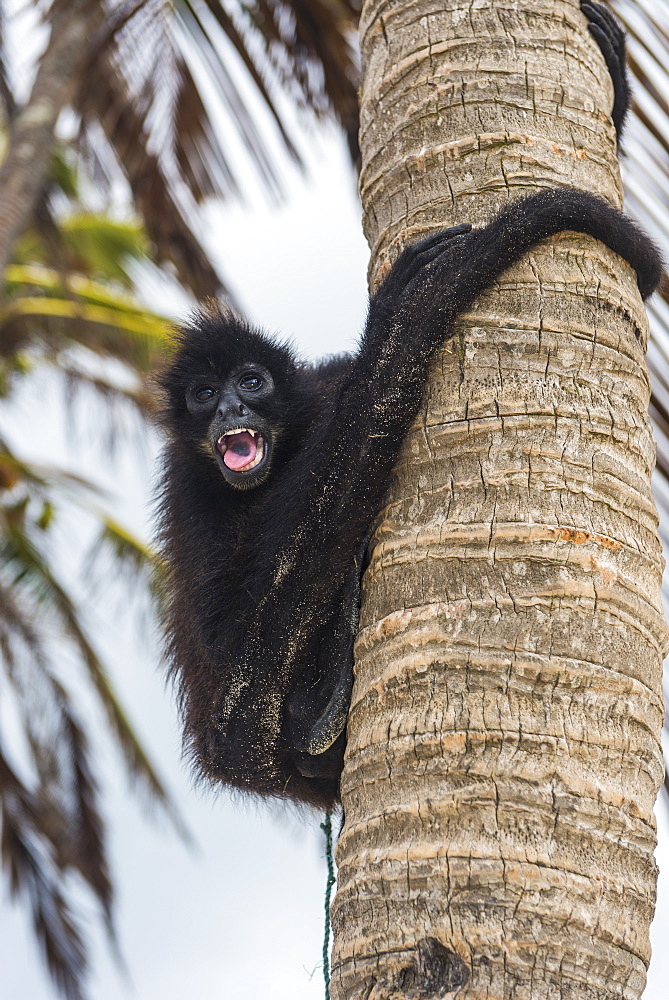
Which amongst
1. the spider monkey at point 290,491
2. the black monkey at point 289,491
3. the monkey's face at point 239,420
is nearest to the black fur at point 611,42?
the spider monkey at point 290,491

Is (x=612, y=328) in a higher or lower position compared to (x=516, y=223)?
lower

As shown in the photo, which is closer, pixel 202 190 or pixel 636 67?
pixel 636 67

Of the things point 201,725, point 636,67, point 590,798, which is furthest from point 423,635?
point 636,67

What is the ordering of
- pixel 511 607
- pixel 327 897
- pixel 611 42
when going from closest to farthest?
pixel 511 607 → pixel 327 897 → pixel 611 42

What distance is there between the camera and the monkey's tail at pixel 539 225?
258 cm

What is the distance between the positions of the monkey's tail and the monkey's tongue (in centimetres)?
156

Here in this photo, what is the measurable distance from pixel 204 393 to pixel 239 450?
0.42 metres

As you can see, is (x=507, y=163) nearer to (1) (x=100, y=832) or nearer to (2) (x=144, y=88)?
(2) (x=144, y=88)

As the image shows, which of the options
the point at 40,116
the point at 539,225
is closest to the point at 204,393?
the point at 539,225

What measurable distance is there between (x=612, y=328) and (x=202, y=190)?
6.17m

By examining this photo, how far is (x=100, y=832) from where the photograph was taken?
34.5 ft

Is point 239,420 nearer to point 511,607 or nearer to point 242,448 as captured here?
point 242,448

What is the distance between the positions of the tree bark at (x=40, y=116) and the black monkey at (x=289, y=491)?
3.98 meters

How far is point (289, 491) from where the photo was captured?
3.29 metres
